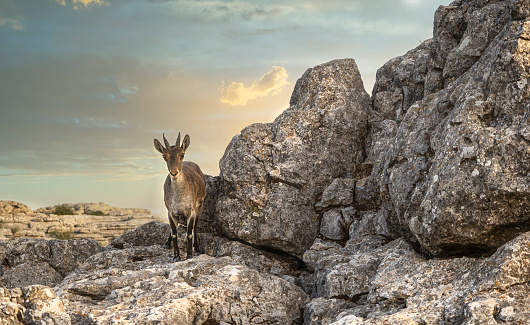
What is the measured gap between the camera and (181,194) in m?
16.4

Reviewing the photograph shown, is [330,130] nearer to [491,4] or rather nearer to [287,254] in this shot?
[287,254]

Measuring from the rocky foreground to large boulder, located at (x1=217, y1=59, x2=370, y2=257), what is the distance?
2.1 inches

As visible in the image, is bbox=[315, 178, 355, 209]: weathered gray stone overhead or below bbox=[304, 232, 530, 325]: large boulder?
overhead

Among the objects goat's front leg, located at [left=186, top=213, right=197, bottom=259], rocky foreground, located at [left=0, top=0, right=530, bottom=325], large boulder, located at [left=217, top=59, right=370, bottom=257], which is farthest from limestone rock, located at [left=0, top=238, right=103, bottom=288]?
large boulder, located at [left=217, top=59, right=370, bottom=257]

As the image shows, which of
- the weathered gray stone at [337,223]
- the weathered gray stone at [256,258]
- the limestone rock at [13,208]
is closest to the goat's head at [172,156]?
the weathered gray stone at [256,258]

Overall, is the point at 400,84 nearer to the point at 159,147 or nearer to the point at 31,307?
the point at 159,147

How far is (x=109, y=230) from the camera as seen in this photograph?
54.7m

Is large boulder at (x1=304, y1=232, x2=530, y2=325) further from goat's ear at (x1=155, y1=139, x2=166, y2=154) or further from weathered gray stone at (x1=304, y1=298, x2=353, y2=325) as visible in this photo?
goat's ear at (x1=155, y1=139, x2=166, y2=154)

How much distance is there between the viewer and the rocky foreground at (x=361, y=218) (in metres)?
8.16

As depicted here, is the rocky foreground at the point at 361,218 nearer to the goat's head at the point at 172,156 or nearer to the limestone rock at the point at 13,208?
the goat's head at the point at 172,156

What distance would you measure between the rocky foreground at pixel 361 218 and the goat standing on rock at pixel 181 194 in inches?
33.8

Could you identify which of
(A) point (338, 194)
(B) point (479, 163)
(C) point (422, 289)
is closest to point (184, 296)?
(C) point (422, 289)

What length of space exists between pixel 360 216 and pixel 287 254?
3.31 m

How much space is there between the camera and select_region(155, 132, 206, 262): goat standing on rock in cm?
1556
